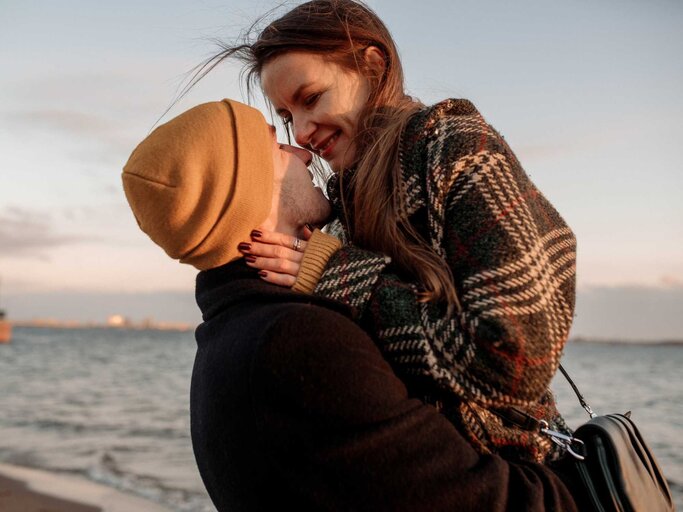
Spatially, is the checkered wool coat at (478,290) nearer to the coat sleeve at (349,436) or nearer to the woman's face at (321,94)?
the coat sleeve at (349,436)

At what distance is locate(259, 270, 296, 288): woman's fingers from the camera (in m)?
1.64

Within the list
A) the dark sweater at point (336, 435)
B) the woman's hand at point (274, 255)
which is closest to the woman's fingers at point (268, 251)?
the woman's hand at point (274, 255)

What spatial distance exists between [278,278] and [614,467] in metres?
0.94

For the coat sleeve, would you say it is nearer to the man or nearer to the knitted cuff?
the man

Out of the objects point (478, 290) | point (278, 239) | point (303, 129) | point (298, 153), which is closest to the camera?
point (478, 290)

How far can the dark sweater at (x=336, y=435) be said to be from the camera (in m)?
1.30

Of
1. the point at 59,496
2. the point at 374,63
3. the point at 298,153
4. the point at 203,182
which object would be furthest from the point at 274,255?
the point at 59,496

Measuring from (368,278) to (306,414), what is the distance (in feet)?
1.31

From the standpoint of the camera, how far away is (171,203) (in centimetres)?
164

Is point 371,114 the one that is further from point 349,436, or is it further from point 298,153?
point 349,436

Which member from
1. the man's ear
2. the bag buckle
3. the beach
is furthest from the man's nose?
the beach

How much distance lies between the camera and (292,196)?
1820mm

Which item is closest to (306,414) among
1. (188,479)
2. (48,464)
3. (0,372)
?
(188,479)

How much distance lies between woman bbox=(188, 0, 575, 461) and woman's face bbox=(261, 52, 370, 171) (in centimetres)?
21
